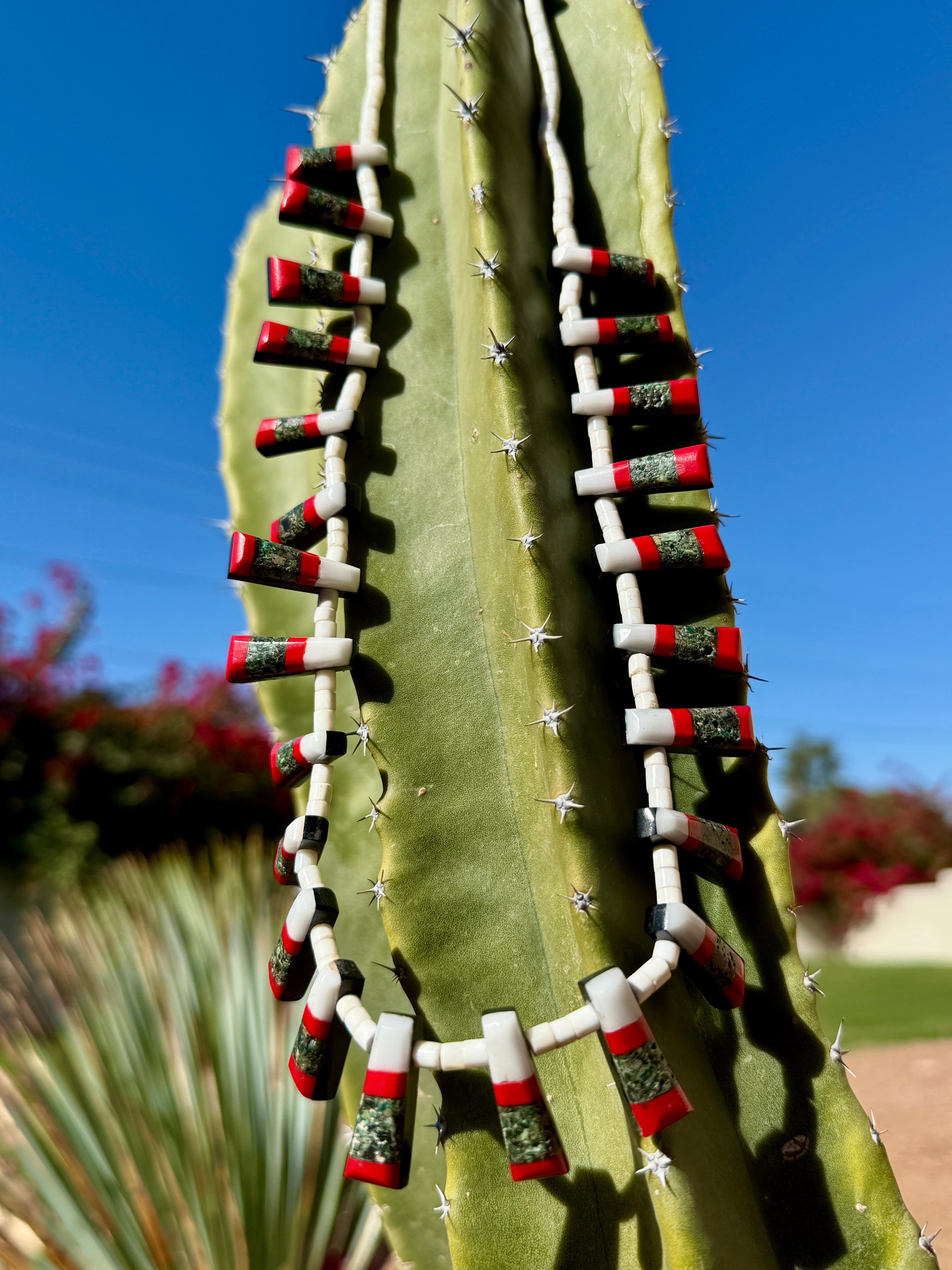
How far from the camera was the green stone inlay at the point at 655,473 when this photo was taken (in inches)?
36.2

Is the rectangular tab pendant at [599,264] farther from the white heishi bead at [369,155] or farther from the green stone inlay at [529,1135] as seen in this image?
the green stone inlay at [529,1135]

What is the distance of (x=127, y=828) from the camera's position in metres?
5.80

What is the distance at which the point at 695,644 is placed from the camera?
892 mm

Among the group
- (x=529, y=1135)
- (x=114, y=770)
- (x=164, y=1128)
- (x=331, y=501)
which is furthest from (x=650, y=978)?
(x=114, y=770)

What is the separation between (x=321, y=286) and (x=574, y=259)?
1.00 feet

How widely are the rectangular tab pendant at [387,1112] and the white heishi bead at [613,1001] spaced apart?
172mm

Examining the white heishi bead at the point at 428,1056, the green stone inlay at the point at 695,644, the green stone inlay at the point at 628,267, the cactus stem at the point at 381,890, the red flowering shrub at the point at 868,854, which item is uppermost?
the green stone inlay at the point at 628,267

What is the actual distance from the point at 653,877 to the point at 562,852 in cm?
13

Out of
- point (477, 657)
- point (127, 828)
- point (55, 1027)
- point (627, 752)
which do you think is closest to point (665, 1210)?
point (627, 752)

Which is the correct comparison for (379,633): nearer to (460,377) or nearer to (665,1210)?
(460,377)

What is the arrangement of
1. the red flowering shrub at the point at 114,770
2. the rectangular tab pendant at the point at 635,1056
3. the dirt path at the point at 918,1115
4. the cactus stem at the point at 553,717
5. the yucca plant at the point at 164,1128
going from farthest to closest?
1. the red flowering shrub at the point at 114,770
2. the dirt path at the point at 918,1115
3. the yucca plant at the point at 164,1128
4. the cactus stem at the point at 553,717
5. the rectangular tab pendant at the point at 635,1056

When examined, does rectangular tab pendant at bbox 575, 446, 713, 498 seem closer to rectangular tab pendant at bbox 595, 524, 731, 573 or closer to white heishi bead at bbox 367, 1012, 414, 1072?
rectangular tab pendant at bbox 595, 524, 731, 573

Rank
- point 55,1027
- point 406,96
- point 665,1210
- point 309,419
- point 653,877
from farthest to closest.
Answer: point 55,1027 → point 406,96 → point 309,419 → point 653,877 → point 665,1210

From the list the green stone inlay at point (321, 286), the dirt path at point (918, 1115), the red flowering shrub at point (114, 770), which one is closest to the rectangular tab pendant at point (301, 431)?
the green stone inlay at point (321, 286)
